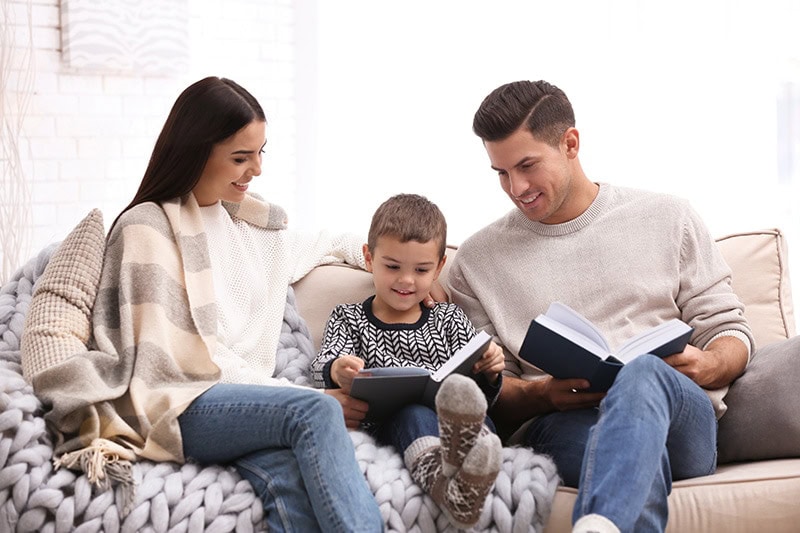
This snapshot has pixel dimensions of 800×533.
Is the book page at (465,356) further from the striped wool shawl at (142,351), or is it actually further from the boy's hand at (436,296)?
the striped wool shawl at (142,351)

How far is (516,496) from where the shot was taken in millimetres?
1935

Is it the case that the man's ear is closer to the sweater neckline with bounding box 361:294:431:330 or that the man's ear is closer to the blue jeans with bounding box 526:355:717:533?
the sweater neckline with bounding box 361:294:431:330

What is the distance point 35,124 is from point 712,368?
9.00 ft

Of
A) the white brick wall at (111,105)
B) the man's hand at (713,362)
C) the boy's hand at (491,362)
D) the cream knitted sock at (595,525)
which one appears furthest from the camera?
the white brick wall at (111,105)

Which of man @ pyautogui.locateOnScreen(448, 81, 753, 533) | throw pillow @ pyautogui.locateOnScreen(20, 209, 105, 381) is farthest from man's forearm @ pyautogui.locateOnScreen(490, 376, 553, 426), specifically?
throw pillow @ pyautogui.locateOnScreen(20, 209, 105, 381)

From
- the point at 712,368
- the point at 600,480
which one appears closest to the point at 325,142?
the point at 712,368

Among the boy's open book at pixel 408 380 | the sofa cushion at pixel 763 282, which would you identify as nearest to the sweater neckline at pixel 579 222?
the sofa cushion at pixel 763 282

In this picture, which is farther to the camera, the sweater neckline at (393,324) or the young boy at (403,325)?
the sweater neckline at (393,324)

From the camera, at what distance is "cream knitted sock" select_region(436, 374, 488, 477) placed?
5.69 feet

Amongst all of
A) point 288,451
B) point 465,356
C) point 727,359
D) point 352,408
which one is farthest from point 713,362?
point 288,451

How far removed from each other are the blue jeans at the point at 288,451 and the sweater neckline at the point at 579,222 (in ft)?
2.57

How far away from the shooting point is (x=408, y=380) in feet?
6.64

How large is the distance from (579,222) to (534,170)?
0.18 meters

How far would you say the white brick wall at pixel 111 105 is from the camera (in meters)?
3.73
